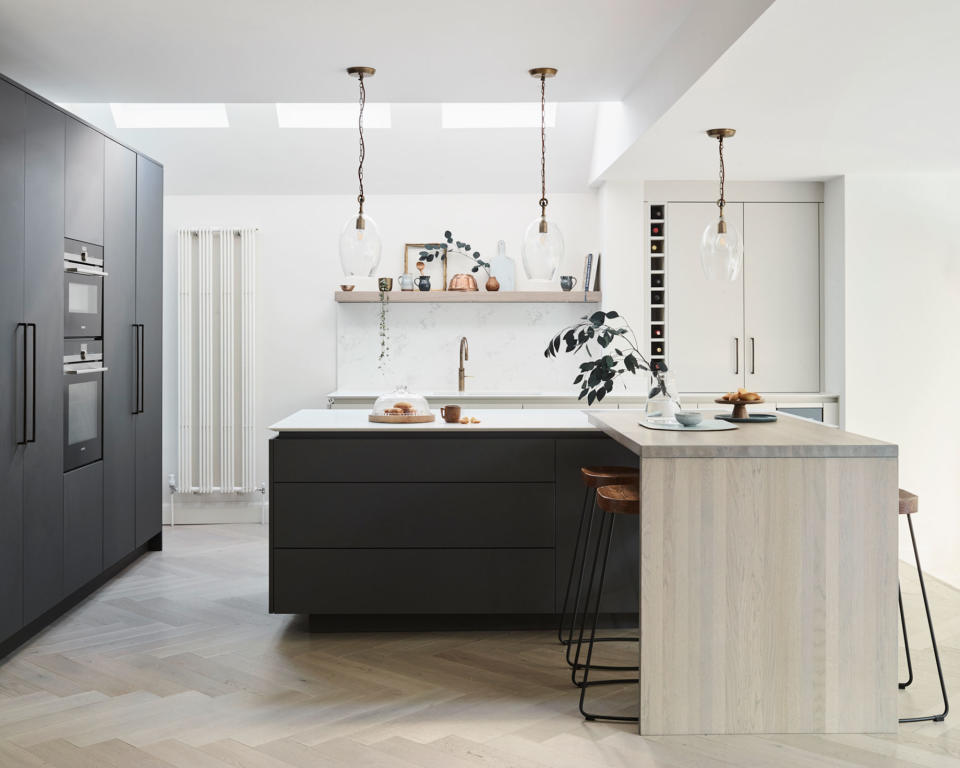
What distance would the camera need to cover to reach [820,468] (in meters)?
2.98

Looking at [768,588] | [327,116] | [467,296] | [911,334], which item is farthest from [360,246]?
[911,334]

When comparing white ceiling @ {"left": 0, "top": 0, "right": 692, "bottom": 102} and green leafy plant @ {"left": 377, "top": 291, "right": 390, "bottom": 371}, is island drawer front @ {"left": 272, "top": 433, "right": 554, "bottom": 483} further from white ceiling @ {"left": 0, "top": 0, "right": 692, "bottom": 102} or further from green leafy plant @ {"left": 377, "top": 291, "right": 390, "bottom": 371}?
green leafy plant @ {"left": 377, "top": 291, "right": 390, "bottom": 371}

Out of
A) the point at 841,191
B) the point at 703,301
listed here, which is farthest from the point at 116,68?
the point at 841,191

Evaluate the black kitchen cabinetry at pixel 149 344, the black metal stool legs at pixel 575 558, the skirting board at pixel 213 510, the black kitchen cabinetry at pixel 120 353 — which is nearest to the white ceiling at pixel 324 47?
the black kitchen cabinetry at pixel 120 353

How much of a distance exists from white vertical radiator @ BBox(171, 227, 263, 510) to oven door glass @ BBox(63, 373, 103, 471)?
75.8 inches

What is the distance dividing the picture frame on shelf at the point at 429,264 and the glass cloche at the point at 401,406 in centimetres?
223

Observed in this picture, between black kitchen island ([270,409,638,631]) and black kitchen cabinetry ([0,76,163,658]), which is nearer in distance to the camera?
black kitchen cabinetry ([0,76,163,658])

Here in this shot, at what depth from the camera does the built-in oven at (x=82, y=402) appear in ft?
13.8

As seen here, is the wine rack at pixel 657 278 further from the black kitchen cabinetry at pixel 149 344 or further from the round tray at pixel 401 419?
the black kitchen cabinetry at pixel 149 344

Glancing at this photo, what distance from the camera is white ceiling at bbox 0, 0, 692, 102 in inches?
141

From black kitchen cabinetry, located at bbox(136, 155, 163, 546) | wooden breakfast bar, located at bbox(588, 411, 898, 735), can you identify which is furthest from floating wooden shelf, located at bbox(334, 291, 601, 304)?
wooden breakfast bar, located at bbox(588, 411, 898, 735)

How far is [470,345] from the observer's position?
6.66 m

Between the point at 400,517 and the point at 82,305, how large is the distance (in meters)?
1.79

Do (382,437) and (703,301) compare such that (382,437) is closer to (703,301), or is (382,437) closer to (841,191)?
(703,301)
